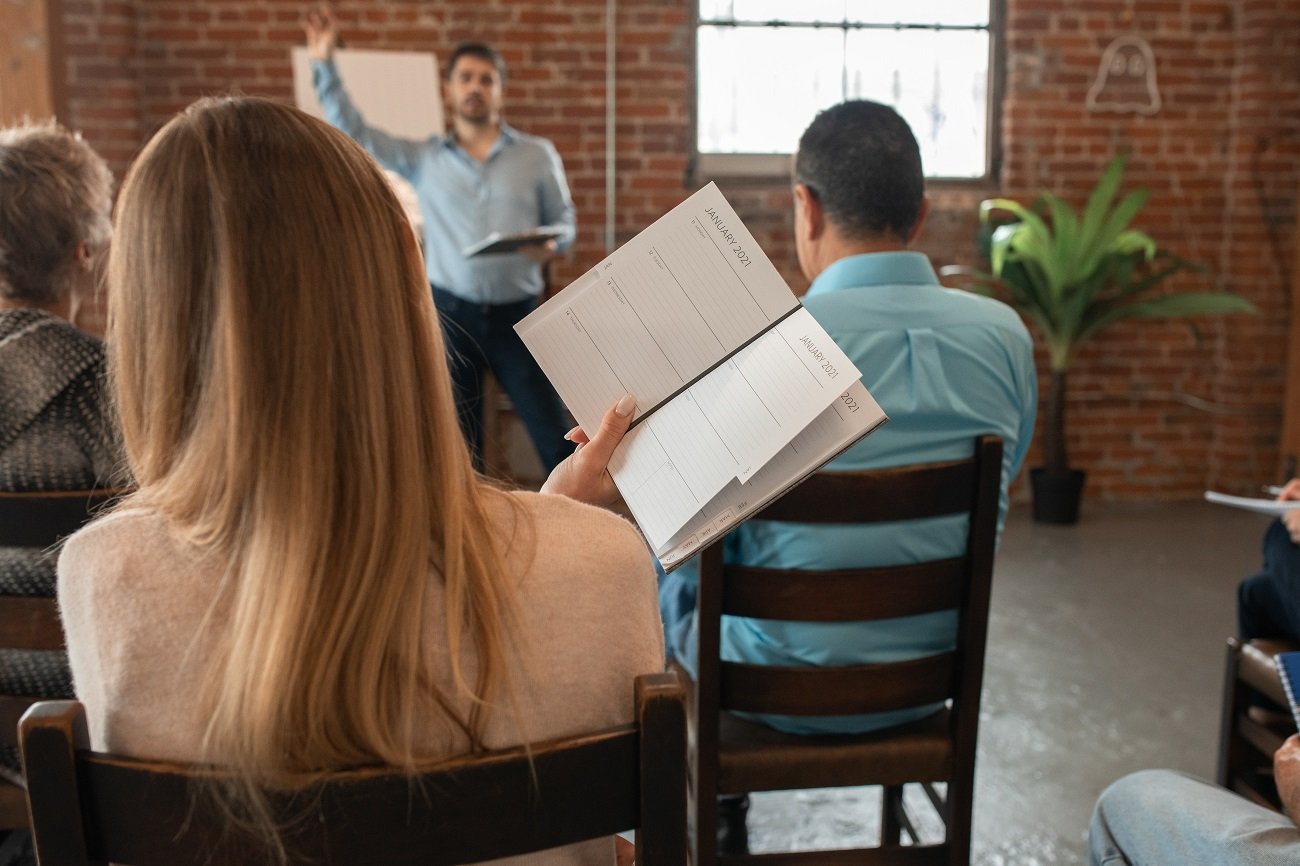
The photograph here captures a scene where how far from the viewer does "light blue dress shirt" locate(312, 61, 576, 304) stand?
12.9 ft

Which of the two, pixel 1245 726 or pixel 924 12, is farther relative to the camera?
pixel 924 12

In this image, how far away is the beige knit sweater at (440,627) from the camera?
753 mm

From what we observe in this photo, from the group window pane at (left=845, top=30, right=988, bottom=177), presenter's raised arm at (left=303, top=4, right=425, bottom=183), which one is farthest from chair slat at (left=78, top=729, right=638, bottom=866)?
window pane at (left=845, top=30, right=988, bottom=177)

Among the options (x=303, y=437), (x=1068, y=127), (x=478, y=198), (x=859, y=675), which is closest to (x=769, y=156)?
(x=1068, y=127)

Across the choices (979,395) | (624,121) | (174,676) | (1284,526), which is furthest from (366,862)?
(624,121)

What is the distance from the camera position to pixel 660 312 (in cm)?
99

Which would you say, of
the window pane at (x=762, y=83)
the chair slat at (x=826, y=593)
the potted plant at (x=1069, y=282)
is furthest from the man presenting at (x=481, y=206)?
the chair slat at (x=826, y=593)

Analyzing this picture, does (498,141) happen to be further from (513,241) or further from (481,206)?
(513,241)

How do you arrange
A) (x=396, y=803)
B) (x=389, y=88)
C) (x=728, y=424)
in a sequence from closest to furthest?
(x=396, y=803) → (x=728, y=424) → (x=389, y=88)

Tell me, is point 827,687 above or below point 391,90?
below

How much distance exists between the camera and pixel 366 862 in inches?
28.1

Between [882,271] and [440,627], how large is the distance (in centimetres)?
106

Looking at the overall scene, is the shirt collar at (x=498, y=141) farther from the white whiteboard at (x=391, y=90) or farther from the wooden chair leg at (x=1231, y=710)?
the wooden chair leg at (x=1231, y=710)

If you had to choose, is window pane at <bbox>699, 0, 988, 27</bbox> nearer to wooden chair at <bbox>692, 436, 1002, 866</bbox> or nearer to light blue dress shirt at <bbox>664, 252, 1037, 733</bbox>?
light blue dress shirt at <bbox>664, 252, 1037, 733</bbox>
